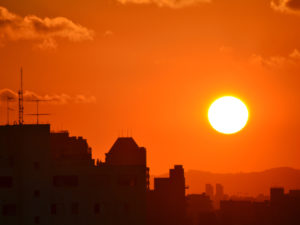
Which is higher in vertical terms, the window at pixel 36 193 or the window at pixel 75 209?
the window at pixel 36 193

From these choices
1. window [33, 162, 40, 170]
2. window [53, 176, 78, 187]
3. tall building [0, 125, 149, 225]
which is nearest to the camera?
tall building [0, 125, 149, 225]

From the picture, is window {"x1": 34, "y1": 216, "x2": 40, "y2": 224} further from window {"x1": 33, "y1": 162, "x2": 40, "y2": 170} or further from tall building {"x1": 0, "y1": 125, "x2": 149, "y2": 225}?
window {"x1": 33, "y1": 162, "x2": 40, "y2": 170}

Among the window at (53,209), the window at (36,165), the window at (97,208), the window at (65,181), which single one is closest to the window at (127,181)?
the window at (97,208)

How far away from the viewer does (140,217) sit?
12394cm

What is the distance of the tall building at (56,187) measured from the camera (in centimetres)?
11581

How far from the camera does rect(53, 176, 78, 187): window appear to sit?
119m

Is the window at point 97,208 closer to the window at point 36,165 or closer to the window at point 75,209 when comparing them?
the window at point 75,209

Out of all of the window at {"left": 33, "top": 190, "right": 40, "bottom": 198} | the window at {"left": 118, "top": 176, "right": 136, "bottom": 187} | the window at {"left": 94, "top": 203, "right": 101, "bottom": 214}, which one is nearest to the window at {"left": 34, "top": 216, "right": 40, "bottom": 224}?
the window at {"left": 33, "top": 190, "right": 40, "bottom": 198}

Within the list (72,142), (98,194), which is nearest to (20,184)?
(98,194)

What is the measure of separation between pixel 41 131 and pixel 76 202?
11720mm

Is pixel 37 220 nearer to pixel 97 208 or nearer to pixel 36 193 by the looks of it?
pixel 36 193

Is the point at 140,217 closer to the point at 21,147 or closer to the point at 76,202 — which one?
the point at 76,202

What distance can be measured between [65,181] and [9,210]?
9061 millimetres

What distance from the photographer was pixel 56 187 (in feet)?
391
